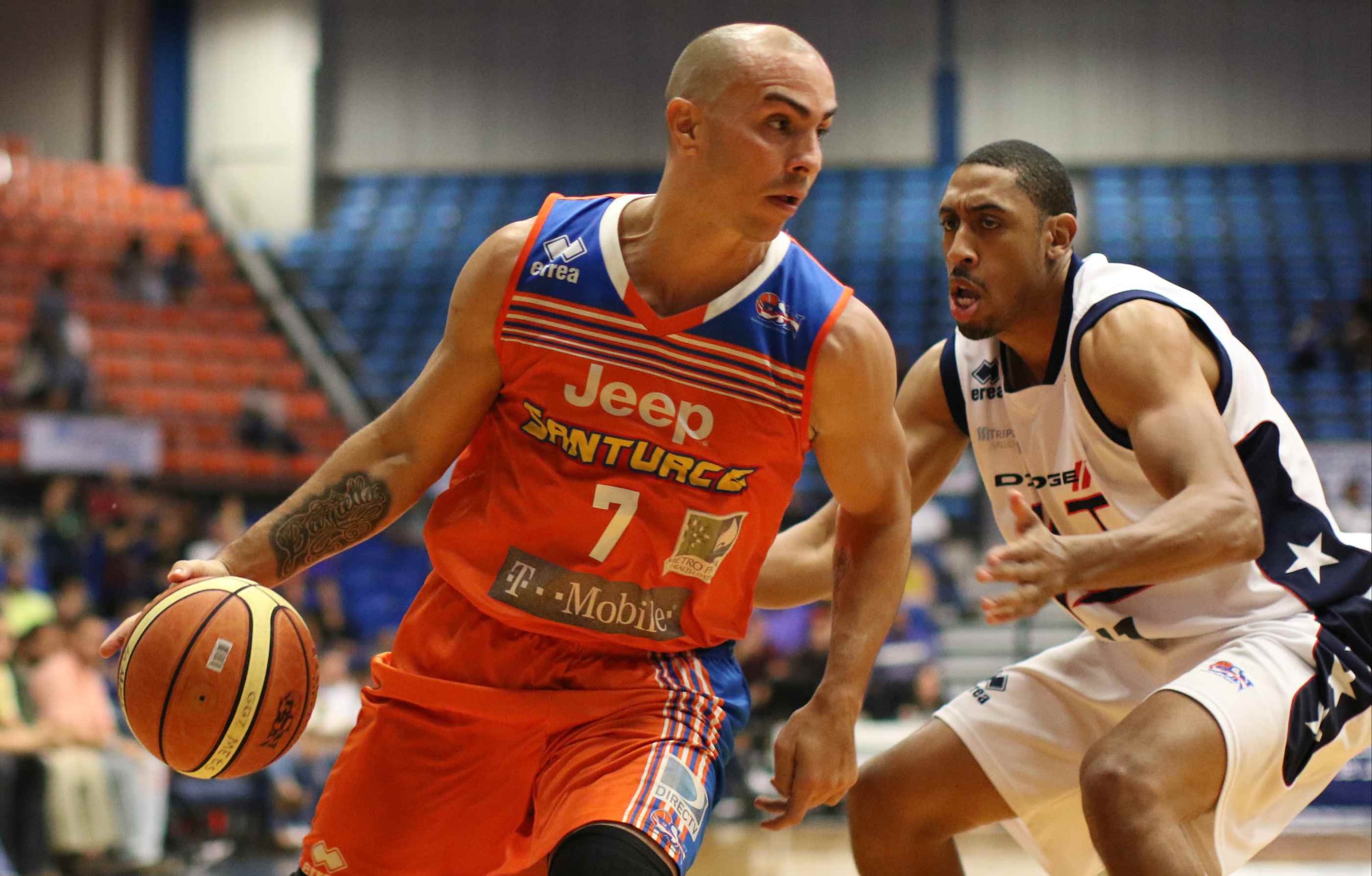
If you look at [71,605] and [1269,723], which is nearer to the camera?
[1269,723]

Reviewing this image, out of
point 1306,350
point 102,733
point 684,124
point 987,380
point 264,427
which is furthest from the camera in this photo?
point 1306,350

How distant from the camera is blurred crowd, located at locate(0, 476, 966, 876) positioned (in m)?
7.53

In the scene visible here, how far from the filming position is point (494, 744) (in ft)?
10.0

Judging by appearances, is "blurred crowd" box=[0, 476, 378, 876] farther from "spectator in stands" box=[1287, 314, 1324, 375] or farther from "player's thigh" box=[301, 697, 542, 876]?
"spectator in stands" box=[1287, 314, 1324, 375]

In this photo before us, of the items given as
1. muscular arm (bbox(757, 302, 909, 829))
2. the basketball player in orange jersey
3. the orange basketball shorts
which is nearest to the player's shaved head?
the basketball player in orange jersey

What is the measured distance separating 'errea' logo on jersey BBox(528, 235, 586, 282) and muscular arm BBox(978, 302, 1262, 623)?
3.48 feet

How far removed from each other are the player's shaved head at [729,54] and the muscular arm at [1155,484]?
0.90 m

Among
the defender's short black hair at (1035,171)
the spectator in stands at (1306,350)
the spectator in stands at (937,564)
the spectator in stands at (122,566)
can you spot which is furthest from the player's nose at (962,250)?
the spectator in stands at (1306,350)

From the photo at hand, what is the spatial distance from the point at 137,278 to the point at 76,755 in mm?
9383

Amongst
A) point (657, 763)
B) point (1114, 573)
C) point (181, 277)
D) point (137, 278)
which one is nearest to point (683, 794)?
point (657, 763)

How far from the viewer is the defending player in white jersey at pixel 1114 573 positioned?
2875 mm

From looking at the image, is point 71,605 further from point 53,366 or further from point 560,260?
point 560,260

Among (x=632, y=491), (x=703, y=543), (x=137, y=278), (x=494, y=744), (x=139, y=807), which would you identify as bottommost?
(x=139, y=807)

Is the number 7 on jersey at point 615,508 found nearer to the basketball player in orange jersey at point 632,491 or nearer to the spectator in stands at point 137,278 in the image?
the basketball player in orange jersey at point 632,491
